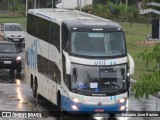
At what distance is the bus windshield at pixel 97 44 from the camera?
21.8 meters

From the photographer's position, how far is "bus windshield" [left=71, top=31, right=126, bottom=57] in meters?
21.8

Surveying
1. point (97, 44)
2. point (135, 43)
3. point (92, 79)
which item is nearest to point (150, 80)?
point (92, 79)

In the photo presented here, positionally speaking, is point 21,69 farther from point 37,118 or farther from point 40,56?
point 37,118

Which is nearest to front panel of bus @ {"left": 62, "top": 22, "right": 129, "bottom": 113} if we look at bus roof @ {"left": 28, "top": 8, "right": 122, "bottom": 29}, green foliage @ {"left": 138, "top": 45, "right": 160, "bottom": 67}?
bus roof @ {"left": 28, "top": 8, "right": 122, "bottom": 29}

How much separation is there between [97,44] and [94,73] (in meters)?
1.06

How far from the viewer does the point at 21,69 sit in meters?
37.3

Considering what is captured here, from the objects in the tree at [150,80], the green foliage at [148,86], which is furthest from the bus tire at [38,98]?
the tree at [150,80]

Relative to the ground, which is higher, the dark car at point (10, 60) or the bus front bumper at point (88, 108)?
the bus front bumper at point (88, 108)

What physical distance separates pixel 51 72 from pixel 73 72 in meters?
2.82

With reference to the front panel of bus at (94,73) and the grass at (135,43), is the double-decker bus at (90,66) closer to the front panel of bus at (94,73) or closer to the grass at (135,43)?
the front panel of bus at (94,73)

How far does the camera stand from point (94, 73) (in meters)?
21.5

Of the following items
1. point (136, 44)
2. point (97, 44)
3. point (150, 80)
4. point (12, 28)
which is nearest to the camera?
point (150, 80)

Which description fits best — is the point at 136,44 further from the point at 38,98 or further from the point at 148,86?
the point at 148,86

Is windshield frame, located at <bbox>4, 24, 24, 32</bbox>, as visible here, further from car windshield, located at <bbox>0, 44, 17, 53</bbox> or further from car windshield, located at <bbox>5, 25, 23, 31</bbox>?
car windshield, located at <bbox>0, 44, 17, 53</bbox>
